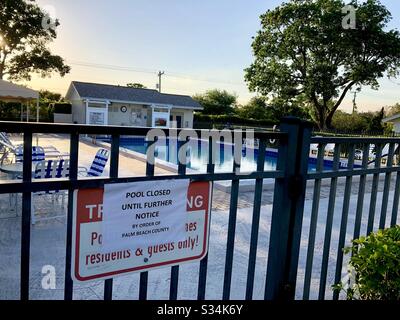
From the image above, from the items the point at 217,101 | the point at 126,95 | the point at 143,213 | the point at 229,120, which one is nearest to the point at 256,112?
the point at 229,120

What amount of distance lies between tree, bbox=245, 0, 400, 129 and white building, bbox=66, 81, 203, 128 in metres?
7.05

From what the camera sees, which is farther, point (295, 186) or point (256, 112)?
point (256, 112)

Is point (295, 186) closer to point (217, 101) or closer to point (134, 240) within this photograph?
point (134, 240)

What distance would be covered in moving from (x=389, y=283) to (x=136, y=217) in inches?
61.3

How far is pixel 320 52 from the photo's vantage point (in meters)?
22.6

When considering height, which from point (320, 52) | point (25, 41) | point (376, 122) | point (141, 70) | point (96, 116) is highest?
point (141, 70)

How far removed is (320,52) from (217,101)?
803 inches

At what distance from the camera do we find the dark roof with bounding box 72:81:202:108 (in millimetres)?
24766

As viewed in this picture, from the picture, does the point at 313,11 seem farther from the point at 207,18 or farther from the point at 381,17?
the point at 207,18

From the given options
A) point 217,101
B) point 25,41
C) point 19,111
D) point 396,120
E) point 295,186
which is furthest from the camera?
point 217,101

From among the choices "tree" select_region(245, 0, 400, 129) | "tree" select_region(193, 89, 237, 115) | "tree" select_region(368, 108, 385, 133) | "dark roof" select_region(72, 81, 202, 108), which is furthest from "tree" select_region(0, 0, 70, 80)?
"tree" select_region(368, 108, 385, 133)

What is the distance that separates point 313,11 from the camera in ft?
70.8

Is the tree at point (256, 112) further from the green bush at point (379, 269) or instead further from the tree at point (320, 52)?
the green bush at point (379, 269)

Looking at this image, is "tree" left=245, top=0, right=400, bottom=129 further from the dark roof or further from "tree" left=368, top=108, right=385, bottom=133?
the dark roof
